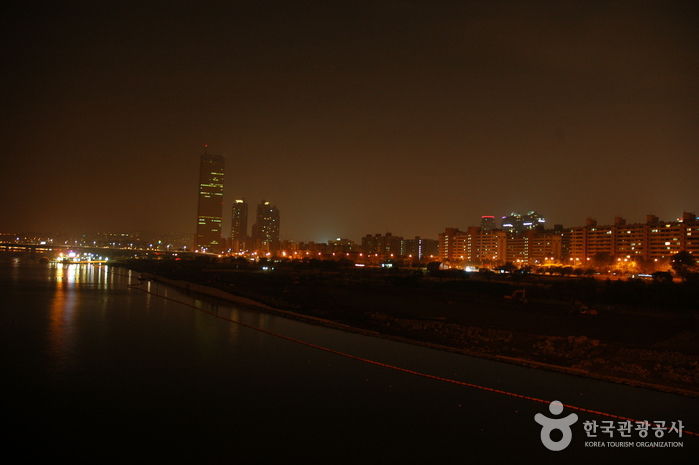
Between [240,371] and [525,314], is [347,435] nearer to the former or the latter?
[240,371]

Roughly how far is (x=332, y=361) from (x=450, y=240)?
85.4m

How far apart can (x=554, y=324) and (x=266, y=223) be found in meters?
179

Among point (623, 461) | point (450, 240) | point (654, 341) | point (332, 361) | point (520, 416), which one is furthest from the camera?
point (450, 240)

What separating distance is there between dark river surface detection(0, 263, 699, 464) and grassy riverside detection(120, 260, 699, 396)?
992 mm

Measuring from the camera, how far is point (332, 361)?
10922 millimetres

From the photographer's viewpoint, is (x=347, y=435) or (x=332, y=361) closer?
(x=347, y=435)

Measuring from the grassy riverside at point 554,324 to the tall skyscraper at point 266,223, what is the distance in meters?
162

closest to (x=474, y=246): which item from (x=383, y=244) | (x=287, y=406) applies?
(x=383, y=244)

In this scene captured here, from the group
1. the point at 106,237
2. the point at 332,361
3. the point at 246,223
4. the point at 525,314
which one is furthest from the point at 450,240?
the point at 106,237

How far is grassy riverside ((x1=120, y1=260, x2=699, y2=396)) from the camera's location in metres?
10.2

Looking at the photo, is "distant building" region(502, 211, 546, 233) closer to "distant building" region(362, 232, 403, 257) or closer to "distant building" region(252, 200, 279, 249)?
"distant building" region(362, 232, 403, 257)

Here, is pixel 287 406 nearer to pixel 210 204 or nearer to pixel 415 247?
pixel 415 247

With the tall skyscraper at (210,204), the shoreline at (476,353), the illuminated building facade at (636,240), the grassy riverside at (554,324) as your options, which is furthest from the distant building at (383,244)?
the shoreline at (476,353)

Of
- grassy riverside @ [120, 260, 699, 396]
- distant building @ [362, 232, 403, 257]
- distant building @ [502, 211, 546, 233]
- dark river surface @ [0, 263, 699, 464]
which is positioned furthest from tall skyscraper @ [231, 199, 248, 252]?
dark river surface @ [0, 263, 699, 464]
